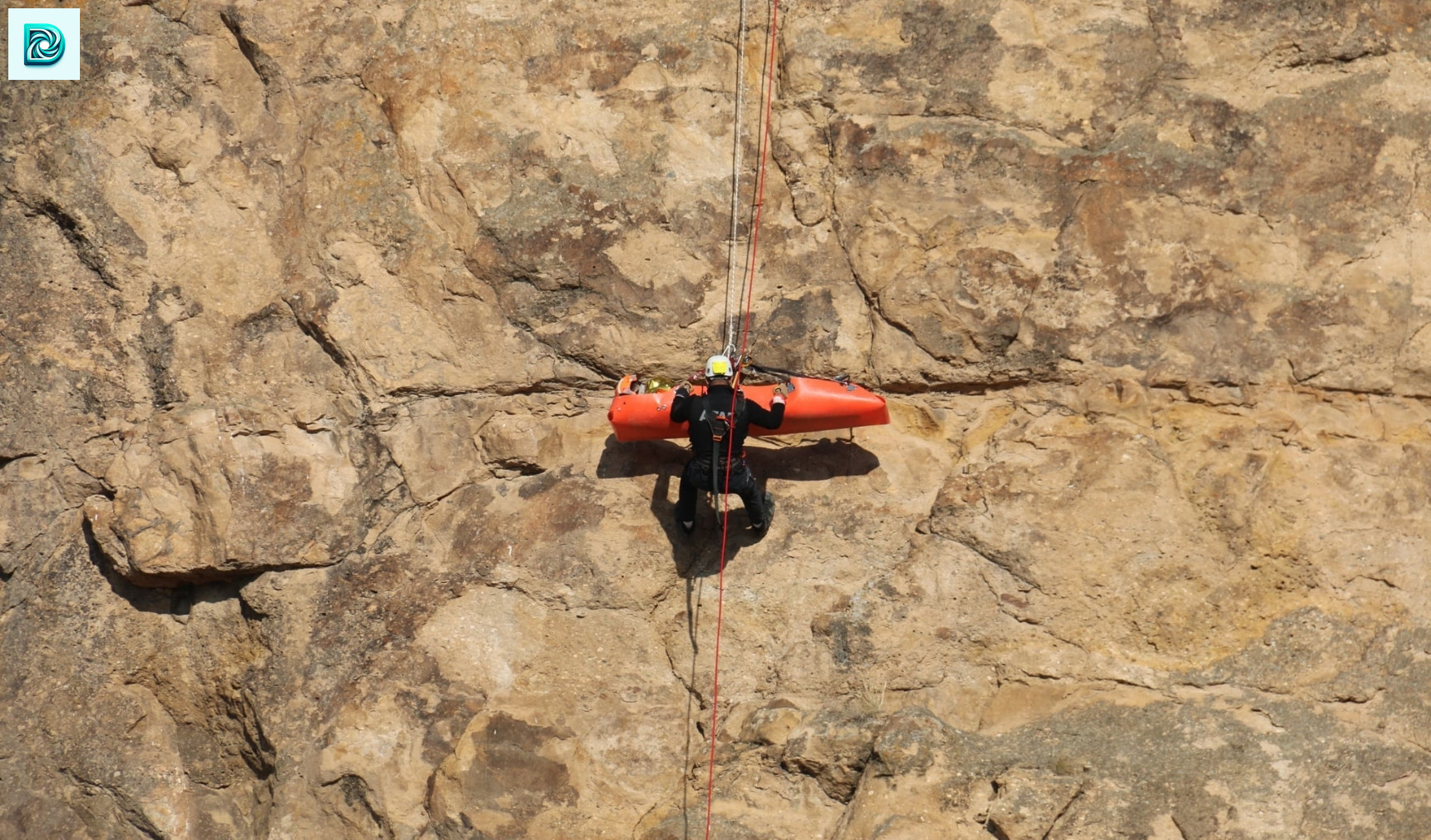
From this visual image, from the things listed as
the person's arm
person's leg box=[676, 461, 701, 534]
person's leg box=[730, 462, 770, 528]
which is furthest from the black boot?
the person's arm

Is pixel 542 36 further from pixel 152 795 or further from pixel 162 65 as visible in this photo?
pixel 152 795

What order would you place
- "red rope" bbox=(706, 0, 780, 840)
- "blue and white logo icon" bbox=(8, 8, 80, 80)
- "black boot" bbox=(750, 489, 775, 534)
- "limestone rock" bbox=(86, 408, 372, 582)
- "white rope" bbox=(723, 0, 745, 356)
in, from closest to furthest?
"red rope" bbox=(706, 0, 780, 840) → "black boot" bbox=(750, 489, 775, 534) → "limestone rock" bbox=(86, 408, 372, 582) → "white rope" bbox=(723, 0, 745, 356) → "blue and white logo icon" bbox=(8, 8, 80, 80)

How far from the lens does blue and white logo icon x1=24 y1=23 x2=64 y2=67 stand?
878 centimetres

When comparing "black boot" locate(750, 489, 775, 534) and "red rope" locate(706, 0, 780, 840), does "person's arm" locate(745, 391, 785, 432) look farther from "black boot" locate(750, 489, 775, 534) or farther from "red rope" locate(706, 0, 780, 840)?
"black boot" locate(750, 489, 775, 534)

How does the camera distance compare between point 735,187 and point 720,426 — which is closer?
point 720,426

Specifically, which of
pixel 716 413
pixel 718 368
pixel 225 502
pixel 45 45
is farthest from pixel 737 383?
pixel 45 45

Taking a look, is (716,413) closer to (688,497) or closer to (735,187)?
(688,497)

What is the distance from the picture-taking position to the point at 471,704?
792 centimetres

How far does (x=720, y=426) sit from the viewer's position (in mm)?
7621

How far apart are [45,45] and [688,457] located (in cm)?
490

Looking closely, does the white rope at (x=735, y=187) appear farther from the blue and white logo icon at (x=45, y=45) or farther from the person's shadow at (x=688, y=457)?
the blue and white logo icon at (x=45, y=45)

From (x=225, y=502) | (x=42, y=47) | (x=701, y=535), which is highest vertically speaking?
(x=42, y=47)

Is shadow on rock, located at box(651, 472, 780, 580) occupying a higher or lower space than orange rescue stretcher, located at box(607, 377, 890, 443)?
lower

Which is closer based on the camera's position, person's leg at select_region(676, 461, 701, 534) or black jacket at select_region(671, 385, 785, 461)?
black jacket at select_region(671, 385, 785, 461)
